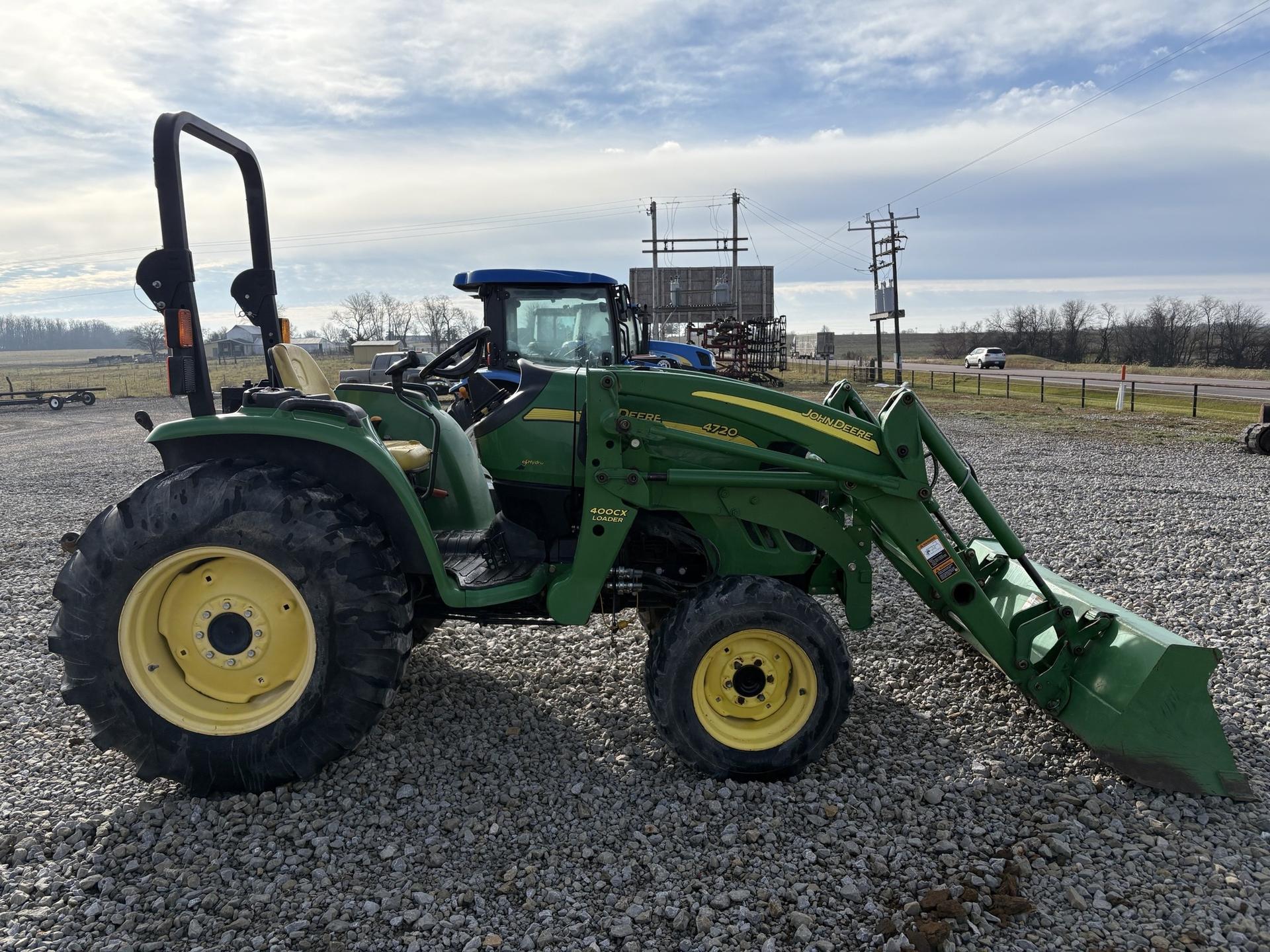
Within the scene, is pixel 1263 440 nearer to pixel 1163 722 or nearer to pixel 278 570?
pixel 1163 722

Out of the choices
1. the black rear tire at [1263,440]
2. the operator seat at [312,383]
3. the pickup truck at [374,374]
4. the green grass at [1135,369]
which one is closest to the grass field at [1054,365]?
the green grass at [1135,369]

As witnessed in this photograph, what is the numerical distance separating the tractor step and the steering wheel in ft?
2.28

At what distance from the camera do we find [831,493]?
146 inches

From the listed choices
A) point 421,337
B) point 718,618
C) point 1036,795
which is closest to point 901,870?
point 1036,795

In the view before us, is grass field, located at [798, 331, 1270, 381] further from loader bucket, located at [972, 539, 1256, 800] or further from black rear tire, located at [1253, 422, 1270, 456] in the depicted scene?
loader bucket, located at [972, 539, 1256, 800]

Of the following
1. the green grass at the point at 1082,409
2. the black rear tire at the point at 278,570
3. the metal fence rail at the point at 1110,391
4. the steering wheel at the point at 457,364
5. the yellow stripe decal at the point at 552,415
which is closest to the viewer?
the black rear tire at the point at 278,570

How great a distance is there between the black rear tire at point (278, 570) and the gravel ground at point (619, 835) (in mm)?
206

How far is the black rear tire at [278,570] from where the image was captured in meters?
3.15

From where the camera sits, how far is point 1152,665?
3.32 meters

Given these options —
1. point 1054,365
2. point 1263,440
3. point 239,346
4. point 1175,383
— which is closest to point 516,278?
point 1263,440

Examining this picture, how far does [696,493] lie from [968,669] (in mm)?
1968

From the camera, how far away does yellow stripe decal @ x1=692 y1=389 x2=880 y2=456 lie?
11.7 feet

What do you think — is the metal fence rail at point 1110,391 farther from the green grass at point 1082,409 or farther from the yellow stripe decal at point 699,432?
the yellow stripe decal at point 699,432

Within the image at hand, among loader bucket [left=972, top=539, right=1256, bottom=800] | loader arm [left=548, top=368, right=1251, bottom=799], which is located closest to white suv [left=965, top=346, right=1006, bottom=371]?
loader arm [left=548, top=368, right=1251, bottom=799]
